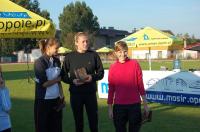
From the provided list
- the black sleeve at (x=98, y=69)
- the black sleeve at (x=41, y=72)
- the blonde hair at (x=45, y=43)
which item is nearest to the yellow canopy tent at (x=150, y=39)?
the black sleeve at (x=98, y=69)

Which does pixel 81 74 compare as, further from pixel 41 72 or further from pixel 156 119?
pixel 156 119

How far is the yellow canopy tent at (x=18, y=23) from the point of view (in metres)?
7.59

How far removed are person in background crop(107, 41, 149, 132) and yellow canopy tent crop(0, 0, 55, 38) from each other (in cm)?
224

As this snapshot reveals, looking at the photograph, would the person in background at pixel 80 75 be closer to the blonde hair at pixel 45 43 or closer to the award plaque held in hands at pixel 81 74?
the award plaque held in hands at pixel 81 74

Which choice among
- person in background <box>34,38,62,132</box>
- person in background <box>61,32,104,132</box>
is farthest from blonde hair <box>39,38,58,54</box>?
person in background <box>61,32,104,132</box>

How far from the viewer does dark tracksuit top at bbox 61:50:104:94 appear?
696cm

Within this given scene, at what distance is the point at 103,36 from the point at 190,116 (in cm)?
10576

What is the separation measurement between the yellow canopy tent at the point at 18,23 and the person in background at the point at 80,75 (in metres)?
1.24

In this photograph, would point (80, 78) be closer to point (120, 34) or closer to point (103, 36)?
point (103, 36)

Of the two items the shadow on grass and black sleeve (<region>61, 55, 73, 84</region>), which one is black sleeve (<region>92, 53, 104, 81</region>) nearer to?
black sleeve (<region>61, 55, 73, 84</region>)

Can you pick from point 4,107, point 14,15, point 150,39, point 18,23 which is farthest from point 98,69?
point 150,39

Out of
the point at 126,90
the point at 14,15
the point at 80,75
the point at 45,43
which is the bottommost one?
the point at 126,90

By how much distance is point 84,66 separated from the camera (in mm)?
6988

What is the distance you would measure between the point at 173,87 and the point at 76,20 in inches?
3287
